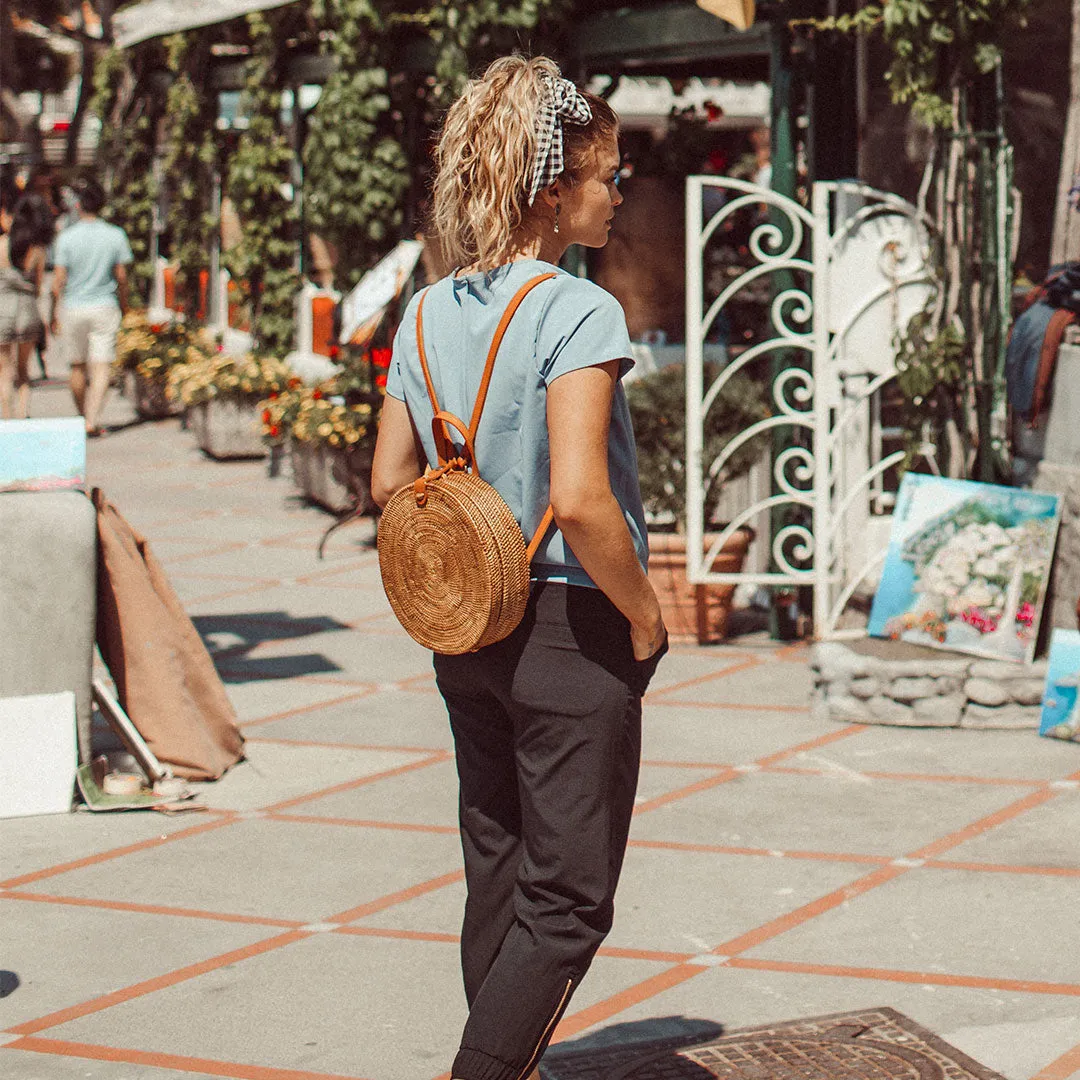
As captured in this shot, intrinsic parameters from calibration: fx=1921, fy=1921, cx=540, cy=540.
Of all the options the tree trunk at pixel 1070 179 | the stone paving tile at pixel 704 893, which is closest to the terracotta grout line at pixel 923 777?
the stone paving tile at pixel 704 893

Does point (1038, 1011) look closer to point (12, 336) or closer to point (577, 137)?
point (577, 137)

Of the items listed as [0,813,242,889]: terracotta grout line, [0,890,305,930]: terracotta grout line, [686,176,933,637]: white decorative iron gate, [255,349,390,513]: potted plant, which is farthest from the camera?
[255,349,390,513]: potted plant

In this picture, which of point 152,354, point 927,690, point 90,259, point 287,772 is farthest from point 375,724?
point 152,354

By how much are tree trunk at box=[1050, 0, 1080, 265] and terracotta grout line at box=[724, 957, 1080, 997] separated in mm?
3929

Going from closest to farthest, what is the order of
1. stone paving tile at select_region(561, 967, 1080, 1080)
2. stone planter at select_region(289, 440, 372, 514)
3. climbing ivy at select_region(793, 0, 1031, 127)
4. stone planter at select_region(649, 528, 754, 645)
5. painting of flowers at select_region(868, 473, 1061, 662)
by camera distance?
stone paving tile at select_region(561, 967, 1080, 1080) < painting of flowers at select_region(868, 473, 1061, 662) < climbing ivy at select_region(793, 0, 1031, 127) < stone planter at select_region(649, 528, 754, 645) < stone planter at select_region(289, 440, 372, 514)

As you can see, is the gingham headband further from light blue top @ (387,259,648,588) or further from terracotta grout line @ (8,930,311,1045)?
terracotta grout line @ (8,930,311,1045)

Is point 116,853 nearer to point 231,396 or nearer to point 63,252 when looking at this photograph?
point 231,396

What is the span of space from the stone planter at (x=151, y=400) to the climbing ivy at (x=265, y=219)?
6.03 ft

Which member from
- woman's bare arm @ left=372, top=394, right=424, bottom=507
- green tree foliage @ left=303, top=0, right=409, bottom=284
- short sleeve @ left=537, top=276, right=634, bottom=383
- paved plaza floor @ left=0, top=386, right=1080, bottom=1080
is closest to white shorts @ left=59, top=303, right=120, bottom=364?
green tree foliage @ left=303, top=0, right=409, bottom=284

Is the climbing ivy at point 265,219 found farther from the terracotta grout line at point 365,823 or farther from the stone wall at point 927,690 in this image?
the terracotta grout line at point 365,823

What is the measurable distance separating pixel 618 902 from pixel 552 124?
96.0 inches

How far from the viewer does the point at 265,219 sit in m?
14.7

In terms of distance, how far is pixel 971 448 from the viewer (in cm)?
734

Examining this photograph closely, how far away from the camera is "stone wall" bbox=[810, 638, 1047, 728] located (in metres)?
6.63
